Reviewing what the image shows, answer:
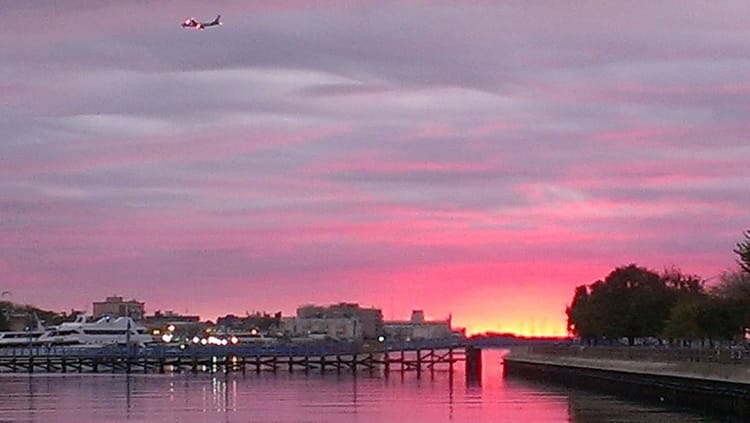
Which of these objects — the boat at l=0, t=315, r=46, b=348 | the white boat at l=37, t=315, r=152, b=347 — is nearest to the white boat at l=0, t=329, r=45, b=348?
the boat at l=0, t=315, r=46, b=348

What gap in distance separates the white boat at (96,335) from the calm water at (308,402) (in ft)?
150

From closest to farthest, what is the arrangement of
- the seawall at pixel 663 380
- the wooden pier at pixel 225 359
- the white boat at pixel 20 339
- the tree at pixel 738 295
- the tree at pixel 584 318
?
the seawall at pixel 663 380 < the tree at pixel 738 295 < the tree at pixel 584 318 < the wooden pier at pixel 225 359 < the white boat at pixel 20 339

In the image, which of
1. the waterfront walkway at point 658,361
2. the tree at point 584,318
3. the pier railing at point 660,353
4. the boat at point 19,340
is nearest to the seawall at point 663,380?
the waterfront walkway at point 658,361

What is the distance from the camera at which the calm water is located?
215ft

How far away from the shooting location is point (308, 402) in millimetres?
77500

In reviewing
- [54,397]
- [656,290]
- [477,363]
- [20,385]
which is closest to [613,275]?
[656,290]

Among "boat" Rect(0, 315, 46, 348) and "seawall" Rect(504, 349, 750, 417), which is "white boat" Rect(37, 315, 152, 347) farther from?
"seawall" Rect(504, 349, 750, 417)

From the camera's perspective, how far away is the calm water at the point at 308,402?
6544cm

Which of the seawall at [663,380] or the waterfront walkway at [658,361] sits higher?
the waterfront walkway at [658,361]

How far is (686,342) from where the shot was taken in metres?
106

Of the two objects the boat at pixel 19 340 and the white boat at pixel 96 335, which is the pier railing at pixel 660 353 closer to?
the white boat at pixel 96 335

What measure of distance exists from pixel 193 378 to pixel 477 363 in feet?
81.6

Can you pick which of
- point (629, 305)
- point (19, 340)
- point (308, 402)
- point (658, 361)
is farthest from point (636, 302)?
point (19, 340)

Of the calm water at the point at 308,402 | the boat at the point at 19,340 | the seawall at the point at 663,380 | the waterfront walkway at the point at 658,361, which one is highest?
the boat at the point at 19,340
